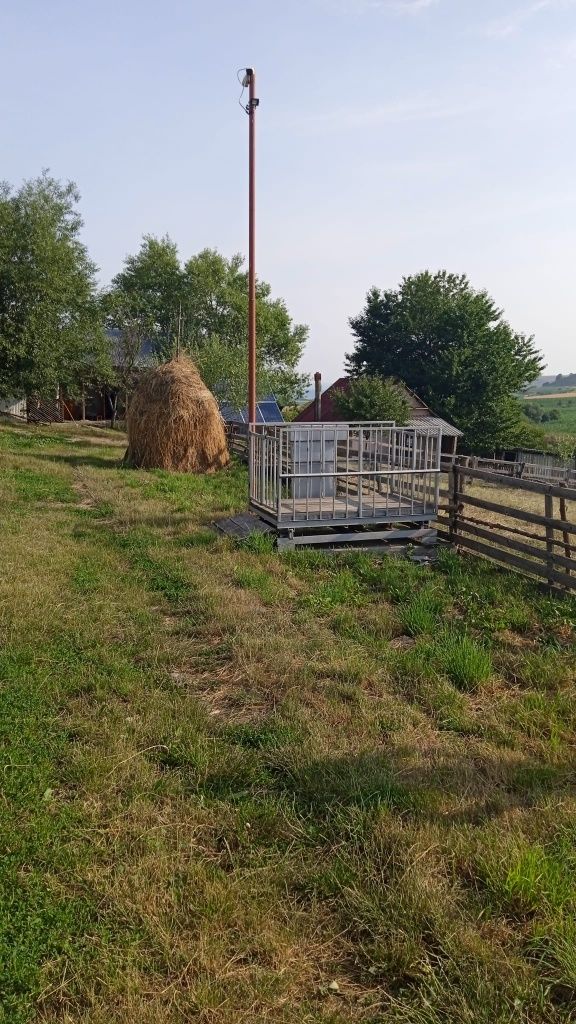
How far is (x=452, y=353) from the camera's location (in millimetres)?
41438

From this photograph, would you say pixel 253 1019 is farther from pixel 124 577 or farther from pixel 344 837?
pixel 124 577

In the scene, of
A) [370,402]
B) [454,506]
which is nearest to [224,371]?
[370,402]

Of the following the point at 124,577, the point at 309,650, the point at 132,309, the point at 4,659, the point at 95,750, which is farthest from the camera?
the point at 132,309

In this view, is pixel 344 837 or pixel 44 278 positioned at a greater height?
pixel 44 278

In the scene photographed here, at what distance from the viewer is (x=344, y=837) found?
3244 mm

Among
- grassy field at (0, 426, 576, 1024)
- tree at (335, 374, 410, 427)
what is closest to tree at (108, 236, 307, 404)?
tree at (335, 374, 410, 427)

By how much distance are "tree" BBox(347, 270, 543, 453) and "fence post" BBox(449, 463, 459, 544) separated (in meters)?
32.3

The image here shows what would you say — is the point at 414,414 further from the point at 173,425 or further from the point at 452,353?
the point at 173,425

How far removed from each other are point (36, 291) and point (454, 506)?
74.8ft

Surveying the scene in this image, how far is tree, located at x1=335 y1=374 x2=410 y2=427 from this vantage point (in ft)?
99.9

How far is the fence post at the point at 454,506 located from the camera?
9875 mm

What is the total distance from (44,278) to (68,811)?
1071 inches

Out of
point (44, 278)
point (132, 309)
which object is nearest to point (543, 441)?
point (132, 309)

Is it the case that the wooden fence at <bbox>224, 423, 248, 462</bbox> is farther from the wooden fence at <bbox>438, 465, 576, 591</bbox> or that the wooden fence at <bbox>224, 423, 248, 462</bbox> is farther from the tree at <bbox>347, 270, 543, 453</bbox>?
the tree at <bbox>347, 270, 543, 453</bbox>
